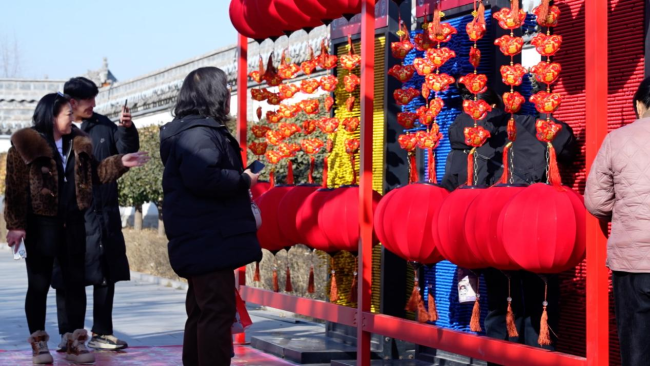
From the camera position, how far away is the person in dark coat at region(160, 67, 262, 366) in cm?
488

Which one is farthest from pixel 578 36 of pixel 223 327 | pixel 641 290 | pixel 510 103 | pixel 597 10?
pixel 223 327

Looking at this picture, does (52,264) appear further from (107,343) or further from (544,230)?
(544,230)

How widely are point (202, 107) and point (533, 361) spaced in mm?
1960

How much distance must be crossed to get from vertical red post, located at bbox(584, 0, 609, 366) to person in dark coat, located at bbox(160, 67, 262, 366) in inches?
61.1

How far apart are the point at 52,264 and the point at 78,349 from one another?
1.89 ft

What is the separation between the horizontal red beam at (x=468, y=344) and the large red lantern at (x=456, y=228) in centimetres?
37

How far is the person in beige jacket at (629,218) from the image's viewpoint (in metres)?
4.22

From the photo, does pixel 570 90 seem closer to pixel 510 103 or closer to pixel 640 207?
pixel 510 103

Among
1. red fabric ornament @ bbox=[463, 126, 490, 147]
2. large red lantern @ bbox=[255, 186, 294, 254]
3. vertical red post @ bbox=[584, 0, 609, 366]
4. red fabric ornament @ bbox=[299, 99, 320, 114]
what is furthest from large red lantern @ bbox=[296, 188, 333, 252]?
vertical red post @ bbox=[584, 0, 609, 366]

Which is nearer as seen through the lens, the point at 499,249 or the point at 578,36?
the point at 499,249

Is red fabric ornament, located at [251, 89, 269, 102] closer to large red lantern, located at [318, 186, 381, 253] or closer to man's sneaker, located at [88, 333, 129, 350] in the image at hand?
large red lantern, located at [318, 186, 381, 253]

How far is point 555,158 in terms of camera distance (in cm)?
501

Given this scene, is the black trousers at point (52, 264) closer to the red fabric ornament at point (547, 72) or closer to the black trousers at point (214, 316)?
the black trousers at point (214, 316)

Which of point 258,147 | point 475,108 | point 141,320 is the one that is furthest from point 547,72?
point 141,320
